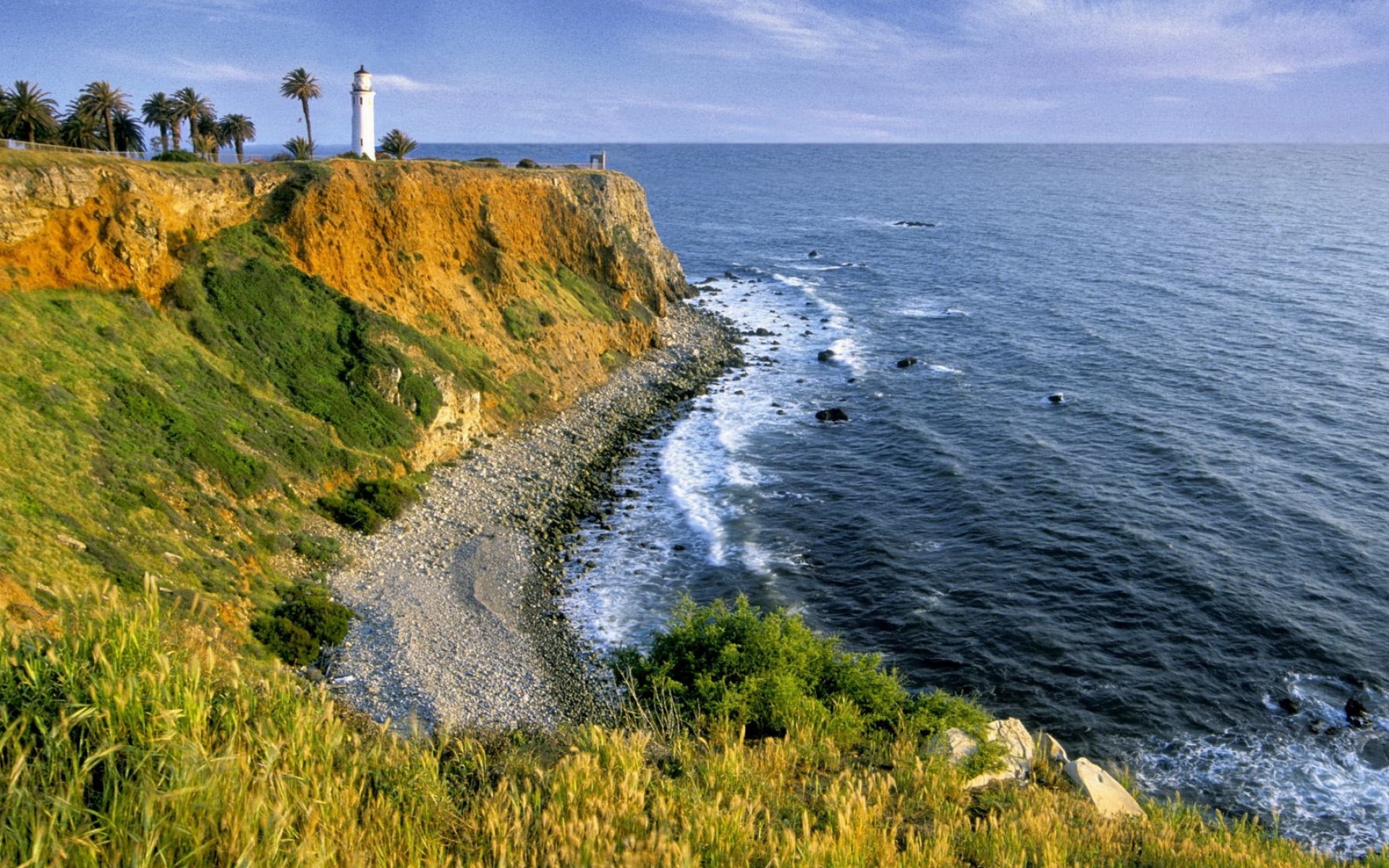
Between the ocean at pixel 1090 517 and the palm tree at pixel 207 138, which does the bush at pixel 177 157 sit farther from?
the ocean at pixel 1090 517

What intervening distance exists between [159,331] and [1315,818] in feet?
155

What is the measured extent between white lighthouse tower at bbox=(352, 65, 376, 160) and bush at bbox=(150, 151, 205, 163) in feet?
50.1

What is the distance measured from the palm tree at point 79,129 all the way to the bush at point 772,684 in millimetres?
49056

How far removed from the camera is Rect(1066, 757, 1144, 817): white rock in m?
19.0

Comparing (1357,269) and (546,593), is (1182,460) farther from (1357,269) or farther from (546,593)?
(1357,269)

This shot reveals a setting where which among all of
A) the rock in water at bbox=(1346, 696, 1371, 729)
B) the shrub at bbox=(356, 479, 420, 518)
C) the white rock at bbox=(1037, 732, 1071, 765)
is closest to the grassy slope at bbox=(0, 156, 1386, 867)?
the white rock at bbox=(1037, 732, 1071, 765)

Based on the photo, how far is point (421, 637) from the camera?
3130cm

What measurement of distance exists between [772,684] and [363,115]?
58006mm

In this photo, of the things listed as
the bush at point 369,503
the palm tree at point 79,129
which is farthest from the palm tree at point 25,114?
the bush at point 369,503

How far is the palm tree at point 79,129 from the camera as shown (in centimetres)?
5128

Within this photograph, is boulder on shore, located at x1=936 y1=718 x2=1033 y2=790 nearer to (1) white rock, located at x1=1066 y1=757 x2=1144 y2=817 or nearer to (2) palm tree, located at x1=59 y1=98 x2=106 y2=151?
(1) white rock, located at x1=1066 y1=757 x2=1144 y2=817

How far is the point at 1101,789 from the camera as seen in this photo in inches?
780

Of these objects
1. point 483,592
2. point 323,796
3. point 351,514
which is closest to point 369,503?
point 351,514

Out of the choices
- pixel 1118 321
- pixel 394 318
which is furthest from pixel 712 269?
pixel 394 318
